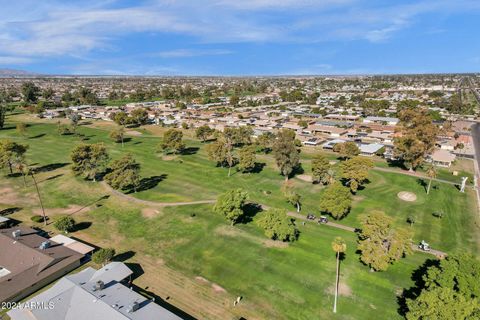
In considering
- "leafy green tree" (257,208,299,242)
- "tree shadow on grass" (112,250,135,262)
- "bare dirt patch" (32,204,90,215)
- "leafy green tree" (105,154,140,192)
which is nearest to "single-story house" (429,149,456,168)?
"leafy green tree" (257,208,299,242)

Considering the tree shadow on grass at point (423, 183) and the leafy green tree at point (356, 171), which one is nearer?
the leafy green tree at point (356, 171)

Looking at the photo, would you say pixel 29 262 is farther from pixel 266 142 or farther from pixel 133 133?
pixel 133 133

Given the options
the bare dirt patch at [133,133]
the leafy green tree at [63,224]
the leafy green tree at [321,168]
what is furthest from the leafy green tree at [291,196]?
the bare dirt patch at [133,133]

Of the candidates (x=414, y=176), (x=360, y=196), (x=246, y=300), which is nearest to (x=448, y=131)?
(x=414, y=176)

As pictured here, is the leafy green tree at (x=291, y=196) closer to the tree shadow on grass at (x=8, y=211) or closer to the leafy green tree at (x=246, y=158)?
the leafy green tree at (x=246, y=158)

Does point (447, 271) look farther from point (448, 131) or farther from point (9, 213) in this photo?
point (448, 131)

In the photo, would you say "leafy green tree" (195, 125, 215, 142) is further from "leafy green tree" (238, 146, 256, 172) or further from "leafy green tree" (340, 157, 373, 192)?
"leafy green tree" (340, 157, 373, 192)
